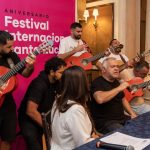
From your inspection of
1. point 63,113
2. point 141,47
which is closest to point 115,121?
point 63,113

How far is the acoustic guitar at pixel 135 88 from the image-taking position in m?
3.38

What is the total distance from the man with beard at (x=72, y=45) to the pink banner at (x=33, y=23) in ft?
0.23

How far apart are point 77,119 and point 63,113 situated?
103 mm

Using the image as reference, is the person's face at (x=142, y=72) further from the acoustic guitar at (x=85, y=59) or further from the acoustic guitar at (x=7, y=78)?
the acoustic guitar at (x=7, y=78)

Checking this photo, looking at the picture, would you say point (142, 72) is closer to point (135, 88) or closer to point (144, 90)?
point (144, 90)

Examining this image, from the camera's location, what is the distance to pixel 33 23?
3275mm

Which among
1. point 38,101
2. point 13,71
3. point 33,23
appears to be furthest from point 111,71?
point 33,23

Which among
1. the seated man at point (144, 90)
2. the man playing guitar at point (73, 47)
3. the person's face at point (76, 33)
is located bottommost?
the seated man at point (144, 90)

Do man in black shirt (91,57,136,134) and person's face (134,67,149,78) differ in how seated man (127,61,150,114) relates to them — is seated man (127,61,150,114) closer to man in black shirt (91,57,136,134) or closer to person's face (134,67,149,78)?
person's face (134,67,149,78)

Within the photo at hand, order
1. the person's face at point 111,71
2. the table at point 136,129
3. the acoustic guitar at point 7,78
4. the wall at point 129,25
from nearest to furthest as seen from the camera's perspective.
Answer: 1. the table at point 136,129
2. the acoustic guitar at point 7,78
3. the person's face at point 111,71
4. the wall at point 129,25

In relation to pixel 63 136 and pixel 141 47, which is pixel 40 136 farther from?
pixel 141 47

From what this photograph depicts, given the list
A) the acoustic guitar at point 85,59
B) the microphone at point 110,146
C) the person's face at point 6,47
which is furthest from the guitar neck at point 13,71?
the microphone at point 110,146

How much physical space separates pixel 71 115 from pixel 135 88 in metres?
1.80

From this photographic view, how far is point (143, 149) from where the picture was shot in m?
1.54
